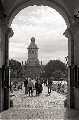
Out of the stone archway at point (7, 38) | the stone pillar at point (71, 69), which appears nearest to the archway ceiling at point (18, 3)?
the stone archway at point (7, 38)

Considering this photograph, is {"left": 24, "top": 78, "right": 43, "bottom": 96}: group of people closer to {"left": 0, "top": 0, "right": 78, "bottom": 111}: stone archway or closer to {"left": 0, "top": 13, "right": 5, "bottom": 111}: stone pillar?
{"left": 0, "top": 0, "right": 78, "bottom": 111}: stone archway

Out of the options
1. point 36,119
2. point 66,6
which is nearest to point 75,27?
point 66,6

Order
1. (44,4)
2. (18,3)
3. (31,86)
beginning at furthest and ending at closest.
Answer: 1. (31,86)
2. (44,4)
3. (18,3)

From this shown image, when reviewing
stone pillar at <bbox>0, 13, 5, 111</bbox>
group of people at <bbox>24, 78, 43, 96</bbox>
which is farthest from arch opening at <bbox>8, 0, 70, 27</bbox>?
group of people at <bbox>24, 78, 43, 96</bbox>

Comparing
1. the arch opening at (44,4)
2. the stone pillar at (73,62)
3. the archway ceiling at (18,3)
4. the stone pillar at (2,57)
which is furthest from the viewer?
the arch opening at (44,4)

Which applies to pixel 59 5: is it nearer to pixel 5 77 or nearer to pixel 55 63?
pixel 5 77

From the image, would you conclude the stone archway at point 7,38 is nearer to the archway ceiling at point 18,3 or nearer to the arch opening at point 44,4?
the arch opening at point 44,4

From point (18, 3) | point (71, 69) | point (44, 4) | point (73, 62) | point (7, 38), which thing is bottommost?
point (71, 69)

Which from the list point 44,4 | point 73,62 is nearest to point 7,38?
point 44,4

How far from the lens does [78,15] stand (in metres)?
13.5

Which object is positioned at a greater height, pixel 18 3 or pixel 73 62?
pixel 18 3

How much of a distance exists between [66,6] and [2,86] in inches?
231

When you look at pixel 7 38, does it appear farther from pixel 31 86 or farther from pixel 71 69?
pixel 31 86

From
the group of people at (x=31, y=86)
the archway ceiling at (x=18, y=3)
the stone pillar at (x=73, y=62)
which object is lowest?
the group of people at (x=31, y=86)
